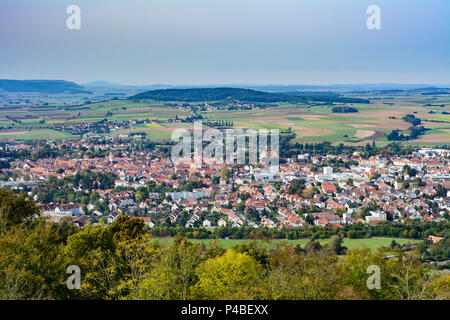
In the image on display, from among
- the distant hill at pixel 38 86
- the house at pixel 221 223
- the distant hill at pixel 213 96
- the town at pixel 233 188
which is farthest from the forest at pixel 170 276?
the distant hill at pixel 38 86

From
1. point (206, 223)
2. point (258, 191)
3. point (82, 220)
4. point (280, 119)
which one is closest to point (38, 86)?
point (280, 119)

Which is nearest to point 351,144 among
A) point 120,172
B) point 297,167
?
point 297,167

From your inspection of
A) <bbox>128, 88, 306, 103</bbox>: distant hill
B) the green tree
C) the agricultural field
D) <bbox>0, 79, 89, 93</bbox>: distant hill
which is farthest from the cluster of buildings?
<bbox>0, 79, 89, 93</bbox>: distant hill

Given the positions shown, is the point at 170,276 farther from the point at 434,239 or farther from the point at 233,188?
the point at 233,188

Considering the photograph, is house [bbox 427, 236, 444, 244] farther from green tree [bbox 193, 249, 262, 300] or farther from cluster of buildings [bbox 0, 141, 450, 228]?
green tree [bbox 193, 249, 262, 300]

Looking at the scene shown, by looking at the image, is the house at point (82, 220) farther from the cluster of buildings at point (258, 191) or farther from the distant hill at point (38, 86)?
the distant hill at point (38, 86)

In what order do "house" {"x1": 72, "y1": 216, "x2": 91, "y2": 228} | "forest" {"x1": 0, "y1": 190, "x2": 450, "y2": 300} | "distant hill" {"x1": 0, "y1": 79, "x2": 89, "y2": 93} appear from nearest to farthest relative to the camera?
"forest" {"x1": 0, "y1": 190, "x2": 450, "y2": 300}, "house" {"x1": 72, "y1": 216, "x2": 91, "y2": 228}, "distant hill" {"x1": 0, "y1": 79, "x2": 89, "y2": 93}
